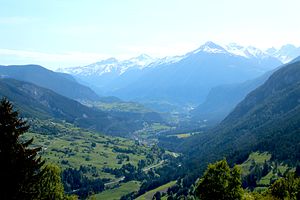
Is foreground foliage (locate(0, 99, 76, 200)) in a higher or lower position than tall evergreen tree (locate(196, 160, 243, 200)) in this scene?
higher

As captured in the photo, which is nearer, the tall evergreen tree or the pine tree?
the pine tree

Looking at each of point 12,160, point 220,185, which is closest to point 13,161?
point 12,160

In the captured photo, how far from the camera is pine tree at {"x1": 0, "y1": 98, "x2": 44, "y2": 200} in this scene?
44.4 metres

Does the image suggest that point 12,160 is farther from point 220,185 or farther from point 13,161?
point 220,185

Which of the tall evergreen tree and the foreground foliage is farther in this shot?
the tall evergreen tree

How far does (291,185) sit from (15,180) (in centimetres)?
6154

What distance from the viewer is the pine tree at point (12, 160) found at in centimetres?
4444

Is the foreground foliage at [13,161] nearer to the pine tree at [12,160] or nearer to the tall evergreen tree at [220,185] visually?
the pine tree at [12,160]

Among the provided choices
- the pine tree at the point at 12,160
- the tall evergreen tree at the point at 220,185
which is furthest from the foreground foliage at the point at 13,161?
the tall evergreen tree at the point at 220,185

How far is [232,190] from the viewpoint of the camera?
228ft

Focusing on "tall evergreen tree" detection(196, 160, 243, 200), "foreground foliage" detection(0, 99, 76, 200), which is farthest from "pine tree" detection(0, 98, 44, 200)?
"tall evergreen tree" detection(196, 160, 243, 200)

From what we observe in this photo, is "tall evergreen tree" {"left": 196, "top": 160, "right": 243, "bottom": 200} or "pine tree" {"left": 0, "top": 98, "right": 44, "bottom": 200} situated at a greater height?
"pine tree" {"left": 0, "top": 98, "right": 44, "bottom": 200}

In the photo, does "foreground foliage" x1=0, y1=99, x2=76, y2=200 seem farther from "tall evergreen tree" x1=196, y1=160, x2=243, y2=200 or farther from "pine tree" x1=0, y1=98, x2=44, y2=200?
"tall evergreen tree" x1=196, y1=160, x2=243, y2=200

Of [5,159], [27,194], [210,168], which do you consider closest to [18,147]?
[5,159]
